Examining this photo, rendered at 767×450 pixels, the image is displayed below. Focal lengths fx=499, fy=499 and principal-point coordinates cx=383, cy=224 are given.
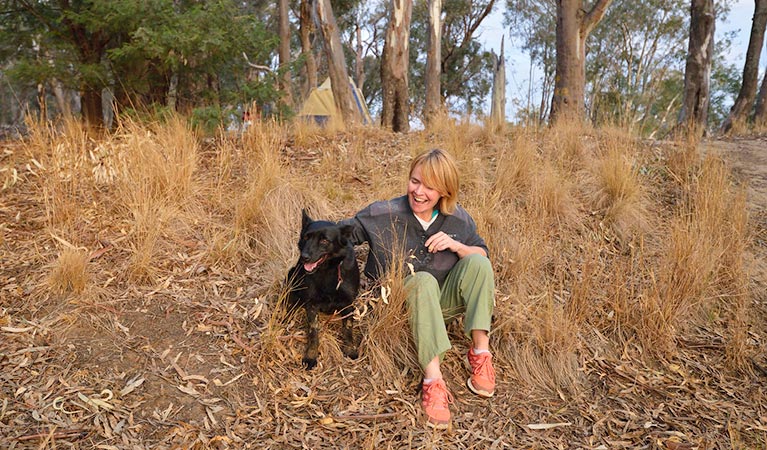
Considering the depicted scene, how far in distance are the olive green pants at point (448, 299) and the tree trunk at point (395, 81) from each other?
5.40 metres

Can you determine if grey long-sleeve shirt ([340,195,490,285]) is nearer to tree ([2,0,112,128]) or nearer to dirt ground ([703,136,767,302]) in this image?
dirt ground ([703,136,767,302])

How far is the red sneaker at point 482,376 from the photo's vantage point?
280cm

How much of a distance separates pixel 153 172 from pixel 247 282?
1.50 meters

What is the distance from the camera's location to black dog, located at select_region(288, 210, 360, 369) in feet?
8.63

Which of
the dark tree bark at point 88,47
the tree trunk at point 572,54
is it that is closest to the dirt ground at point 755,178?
the tree trunk at point 572,54

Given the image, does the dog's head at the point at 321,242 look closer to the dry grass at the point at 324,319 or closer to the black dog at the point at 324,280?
the black dog at the point at 324,280

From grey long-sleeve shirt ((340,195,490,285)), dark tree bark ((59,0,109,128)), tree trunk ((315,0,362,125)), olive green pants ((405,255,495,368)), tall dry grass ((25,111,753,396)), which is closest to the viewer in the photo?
olive green pants ((405,255,495,368))

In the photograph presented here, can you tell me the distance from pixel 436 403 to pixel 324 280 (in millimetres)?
898

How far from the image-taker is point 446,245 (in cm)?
286

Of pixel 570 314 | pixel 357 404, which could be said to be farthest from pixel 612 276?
pixel 357 404

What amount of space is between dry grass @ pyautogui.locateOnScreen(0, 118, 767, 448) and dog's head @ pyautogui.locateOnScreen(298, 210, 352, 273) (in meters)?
0.36

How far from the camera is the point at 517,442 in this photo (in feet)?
8.41

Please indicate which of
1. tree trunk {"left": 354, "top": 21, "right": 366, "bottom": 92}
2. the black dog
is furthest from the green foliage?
tree trunk {"left": 354, "top": 21, "right": 366, "bottom": 92}

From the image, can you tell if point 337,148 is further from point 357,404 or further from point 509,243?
point 357,404
